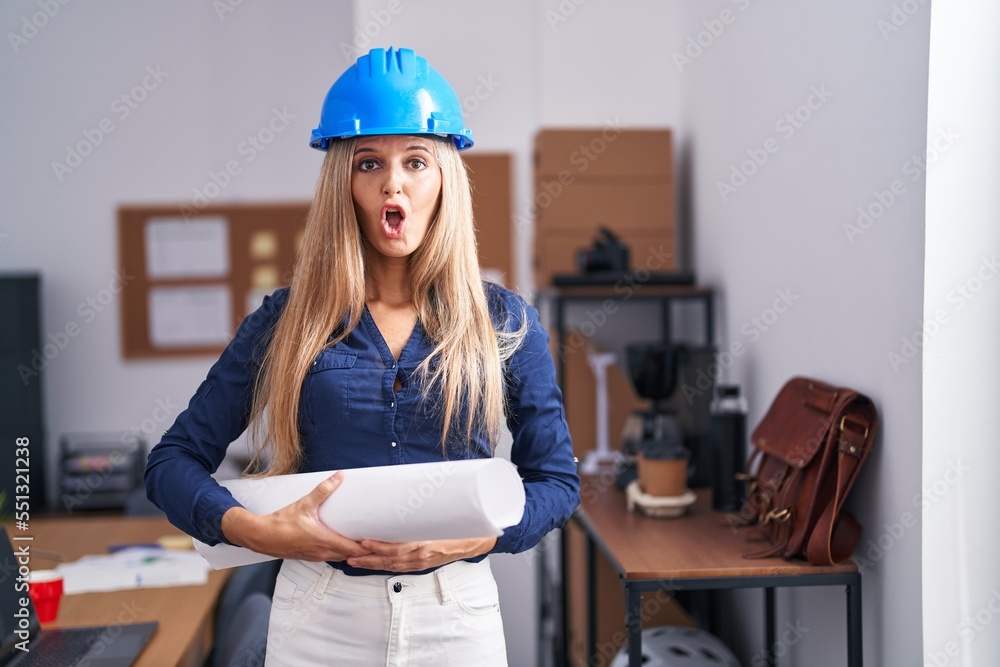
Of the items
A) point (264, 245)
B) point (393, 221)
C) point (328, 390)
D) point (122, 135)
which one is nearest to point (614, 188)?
point (393, 221)

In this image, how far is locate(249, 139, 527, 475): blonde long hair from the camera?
4.39 ft

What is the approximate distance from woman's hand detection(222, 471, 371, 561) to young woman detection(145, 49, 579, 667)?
0.06 metres

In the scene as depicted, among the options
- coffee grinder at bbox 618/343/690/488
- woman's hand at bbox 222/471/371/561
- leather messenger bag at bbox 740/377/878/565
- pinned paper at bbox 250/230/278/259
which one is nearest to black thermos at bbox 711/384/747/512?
coffee grinder at bbox 618/343/690/488

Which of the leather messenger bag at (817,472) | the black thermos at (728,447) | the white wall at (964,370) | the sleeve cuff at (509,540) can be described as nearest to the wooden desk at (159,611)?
the sleeve cuff at (509,540)

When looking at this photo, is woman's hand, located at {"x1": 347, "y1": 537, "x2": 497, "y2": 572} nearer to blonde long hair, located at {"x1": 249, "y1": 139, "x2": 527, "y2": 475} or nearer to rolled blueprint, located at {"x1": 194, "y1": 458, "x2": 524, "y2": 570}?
rolled blueprint, located at {"x1": 194, "y1": 458, "x2": 524, "y2": 570}

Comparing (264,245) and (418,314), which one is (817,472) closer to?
(418,314)

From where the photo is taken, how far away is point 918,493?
5.39 ft

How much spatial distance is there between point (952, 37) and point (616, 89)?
1.79 m

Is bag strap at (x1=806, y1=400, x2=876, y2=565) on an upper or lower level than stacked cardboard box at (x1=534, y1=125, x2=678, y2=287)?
lower

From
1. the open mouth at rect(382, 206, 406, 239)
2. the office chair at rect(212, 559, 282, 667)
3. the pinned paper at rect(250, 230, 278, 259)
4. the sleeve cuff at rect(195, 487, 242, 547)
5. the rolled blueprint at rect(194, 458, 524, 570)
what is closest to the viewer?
the rolled blueprint at rect(194, 458, 524, 570)

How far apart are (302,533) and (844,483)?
1100 mm

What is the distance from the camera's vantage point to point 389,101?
1342 mm

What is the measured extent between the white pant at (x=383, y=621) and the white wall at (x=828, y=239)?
0.87 metres

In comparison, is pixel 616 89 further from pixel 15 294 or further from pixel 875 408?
pixel 15 294
